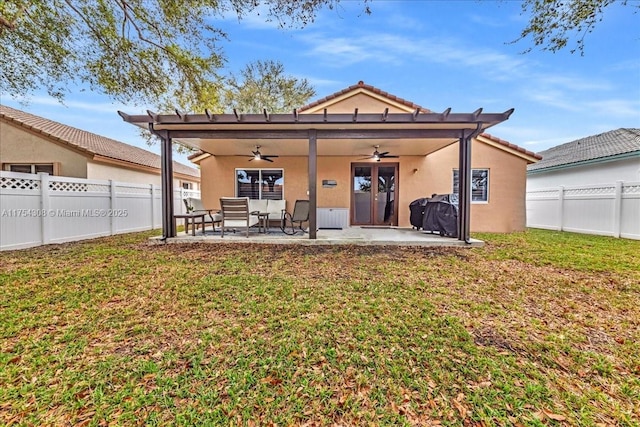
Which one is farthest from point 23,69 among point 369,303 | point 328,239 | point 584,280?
point 584,280

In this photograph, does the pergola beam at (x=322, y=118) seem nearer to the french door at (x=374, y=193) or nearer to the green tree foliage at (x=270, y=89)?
the french door at (x=374, y=193)

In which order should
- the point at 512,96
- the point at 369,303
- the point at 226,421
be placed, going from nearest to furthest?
the point at 226,421
the point at 369,303
the point at 512,96

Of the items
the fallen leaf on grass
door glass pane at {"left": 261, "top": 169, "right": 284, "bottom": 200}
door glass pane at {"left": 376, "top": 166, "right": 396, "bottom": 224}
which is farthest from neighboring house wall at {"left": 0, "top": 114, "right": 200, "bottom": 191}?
the fallen leaf on grass

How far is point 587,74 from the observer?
1234 centimetres

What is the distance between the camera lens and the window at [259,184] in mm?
10859

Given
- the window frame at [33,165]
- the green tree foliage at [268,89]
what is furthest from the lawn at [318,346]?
the green tree foliage at [268,89]

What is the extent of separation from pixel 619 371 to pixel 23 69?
13.1m

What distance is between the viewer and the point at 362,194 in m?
10.9

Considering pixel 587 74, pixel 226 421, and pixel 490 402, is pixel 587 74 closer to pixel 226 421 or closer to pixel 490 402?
pixel 490 402

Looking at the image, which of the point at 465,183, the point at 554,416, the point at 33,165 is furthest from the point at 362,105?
the point at 33,165

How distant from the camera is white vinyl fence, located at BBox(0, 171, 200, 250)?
21.0ft

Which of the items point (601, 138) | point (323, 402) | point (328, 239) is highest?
point (601, 138)

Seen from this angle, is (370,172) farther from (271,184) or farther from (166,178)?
(166,178)

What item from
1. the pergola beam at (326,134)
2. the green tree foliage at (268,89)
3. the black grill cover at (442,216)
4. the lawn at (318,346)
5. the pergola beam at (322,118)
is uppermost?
the green tree foliage at (268,89)
